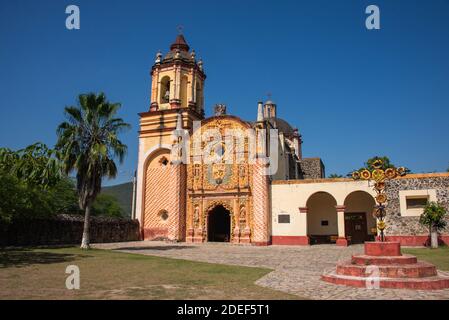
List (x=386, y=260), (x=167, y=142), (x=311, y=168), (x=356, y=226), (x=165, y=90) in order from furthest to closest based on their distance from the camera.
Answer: (x=311, y=168) < (x=165, y=90) < (x=167, y=142) < (x=356, y=226) < (x=386, y=260)

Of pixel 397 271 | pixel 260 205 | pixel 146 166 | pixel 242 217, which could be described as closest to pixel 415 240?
pixel 260 205

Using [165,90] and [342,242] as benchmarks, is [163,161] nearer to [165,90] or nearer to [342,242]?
[165,90]

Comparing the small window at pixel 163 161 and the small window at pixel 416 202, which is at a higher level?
the small window at pixel 163 161

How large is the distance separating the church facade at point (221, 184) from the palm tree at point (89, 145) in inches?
317

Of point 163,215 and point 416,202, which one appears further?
point 163,215

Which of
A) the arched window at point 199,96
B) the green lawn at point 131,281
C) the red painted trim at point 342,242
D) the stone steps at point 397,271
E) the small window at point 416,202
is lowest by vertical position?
the red painted trim at point 342,242

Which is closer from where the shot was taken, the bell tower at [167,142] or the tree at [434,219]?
the tree at [434,219]

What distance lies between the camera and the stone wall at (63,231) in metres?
20.2

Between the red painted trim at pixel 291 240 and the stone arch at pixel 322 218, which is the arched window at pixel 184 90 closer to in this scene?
the stone arch at pixel 322 218

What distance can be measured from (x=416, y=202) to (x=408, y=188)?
1.13 meters

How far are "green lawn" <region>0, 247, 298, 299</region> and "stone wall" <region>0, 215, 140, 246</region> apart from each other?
8.89m

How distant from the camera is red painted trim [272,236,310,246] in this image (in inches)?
953

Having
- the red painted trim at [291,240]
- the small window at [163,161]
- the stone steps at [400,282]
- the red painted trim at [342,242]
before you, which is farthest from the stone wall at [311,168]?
the stone steps at [400,282]

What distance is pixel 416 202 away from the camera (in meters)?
22.7
